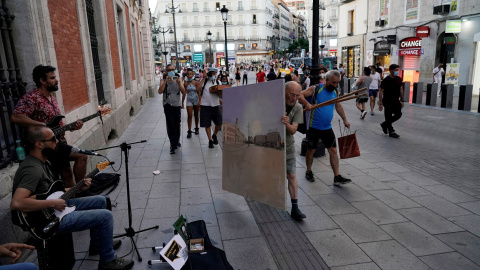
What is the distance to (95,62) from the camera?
845cm

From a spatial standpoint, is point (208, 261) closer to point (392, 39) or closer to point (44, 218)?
point (44, 218)

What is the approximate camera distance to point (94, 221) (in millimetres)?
3031

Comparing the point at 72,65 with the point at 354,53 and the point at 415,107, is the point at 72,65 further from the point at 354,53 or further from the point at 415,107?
the point at 354,53

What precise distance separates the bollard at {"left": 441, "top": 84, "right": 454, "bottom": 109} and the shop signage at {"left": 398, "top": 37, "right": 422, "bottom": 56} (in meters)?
8.72

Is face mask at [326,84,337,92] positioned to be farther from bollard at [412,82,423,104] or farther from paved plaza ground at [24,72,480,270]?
bollard at [412,82,423,104]

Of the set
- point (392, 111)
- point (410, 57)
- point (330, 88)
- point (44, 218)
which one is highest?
point (410, 57)

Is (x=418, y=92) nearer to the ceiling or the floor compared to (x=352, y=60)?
nearer to the floor

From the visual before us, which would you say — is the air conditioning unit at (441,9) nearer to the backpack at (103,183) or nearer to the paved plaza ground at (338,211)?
the paved plaza ground at (338,211)

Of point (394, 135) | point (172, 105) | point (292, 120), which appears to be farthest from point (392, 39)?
point (292, 120)

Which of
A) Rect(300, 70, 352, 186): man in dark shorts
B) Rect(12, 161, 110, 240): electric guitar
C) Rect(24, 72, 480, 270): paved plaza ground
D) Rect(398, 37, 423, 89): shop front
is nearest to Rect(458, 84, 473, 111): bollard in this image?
Rect(24, 72, 480, 270): paved plaza ground

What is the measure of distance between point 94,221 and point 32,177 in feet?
2.24

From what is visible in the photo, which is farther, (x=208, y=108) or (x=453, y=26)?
(x=453, y=26)

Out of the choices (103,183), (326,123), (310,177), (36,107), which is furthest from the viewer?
(310,177)

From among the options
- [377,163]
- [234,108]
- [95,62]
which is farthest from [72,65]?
[377,163]
